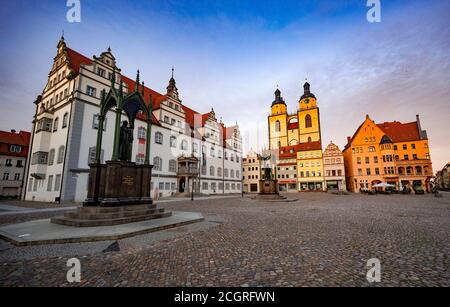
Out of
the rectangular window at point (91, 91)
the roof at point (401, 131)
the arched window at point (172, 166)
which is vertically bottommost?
the arched window at point (172, 166)

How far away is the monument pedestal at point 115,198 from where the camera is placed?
23.9 feet

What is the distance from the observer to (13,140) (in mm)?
36969

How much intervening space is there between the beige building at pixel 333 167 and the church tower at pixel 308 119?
8719 millimetres

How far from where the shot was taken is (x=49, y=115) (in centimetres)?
2264

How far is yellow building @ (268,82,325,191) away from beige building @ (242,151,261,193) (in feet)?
21.8

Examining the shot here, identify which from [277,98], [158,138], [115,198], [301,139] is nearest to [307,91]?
[277,98]

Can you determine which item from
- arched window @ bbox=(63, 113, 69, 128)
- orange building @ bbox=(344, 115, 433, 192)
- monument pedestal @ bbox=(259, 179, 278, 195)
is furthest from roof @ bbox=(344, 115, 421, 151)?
arched window @ bbox=(63, 113, 69, 128)

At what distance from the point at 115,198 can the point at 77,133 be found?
53.5ft

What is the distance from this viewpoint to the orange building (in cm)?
4197

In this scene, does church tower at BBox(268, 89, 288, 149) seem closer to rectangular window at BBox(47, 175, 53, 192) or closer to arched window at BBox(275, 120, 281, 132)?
arched window at BBox(275, 120, 281, 132)

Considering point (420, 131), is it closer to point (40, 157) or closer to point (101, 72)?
point (101, 72)

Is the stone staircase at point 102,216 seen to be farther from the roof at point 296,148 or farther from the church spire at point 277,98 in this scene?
the church spire at point 277,98

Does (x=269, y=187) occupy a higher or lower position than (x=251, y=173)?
lower

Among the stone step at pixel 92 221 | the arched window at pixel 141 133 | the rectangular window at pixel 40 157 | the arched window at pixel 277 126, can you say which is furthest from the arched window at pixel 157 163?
the arched window at pixel 277 126
